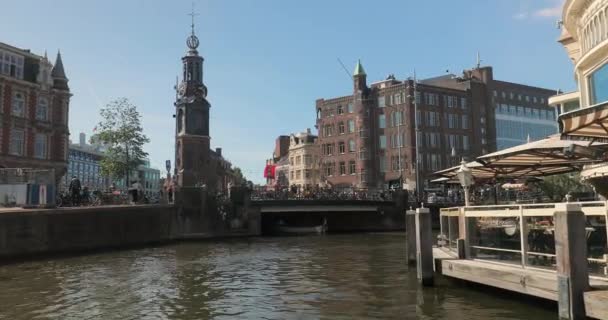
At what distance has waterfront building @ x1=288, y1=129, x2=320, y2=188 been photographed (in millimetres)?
119750

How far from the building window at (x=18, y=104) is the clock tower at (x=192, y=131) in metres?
16.7

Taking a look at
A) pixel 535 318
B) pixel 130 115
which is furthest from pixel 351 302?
pixel 130 115

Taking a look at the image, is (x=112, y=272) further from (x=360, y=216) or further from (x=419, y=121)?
(x=419, y=121)

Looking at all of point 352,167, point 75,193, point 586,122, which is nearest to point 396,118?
point 352,167

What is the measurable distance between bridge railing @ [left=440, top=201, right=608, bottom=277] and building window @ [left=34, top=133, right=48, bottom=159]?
4847 cm

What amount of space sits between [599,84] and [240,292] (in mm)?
17980

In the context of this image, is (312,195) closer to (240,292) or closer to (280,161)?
(240,292)

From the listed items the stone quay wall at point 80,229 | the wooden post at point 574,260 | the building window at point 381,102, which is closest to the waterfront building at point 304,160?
the building window at point 381,102

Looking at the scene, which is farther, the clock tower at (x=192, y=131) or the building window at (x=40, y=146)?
the clock tower at (x=192, y=131)

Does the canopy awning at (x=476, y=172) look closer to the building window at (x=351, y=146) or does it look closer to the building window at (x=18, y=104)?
the building window at (x=18, y=104)

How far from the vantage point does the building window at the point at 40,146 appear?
2176 inches

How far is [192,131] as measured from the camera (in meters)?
65.1

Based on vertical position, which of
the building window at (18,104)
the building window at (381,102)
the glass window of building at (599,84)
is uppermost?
the building window at (381,102)

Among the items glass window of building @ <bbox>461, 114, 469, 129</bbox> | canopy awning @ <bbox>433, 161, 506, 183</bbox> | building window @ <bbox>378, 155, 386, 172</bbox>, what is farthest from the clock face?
glass window of building @ <bbox>461, 114, 469, 129</bbox>
